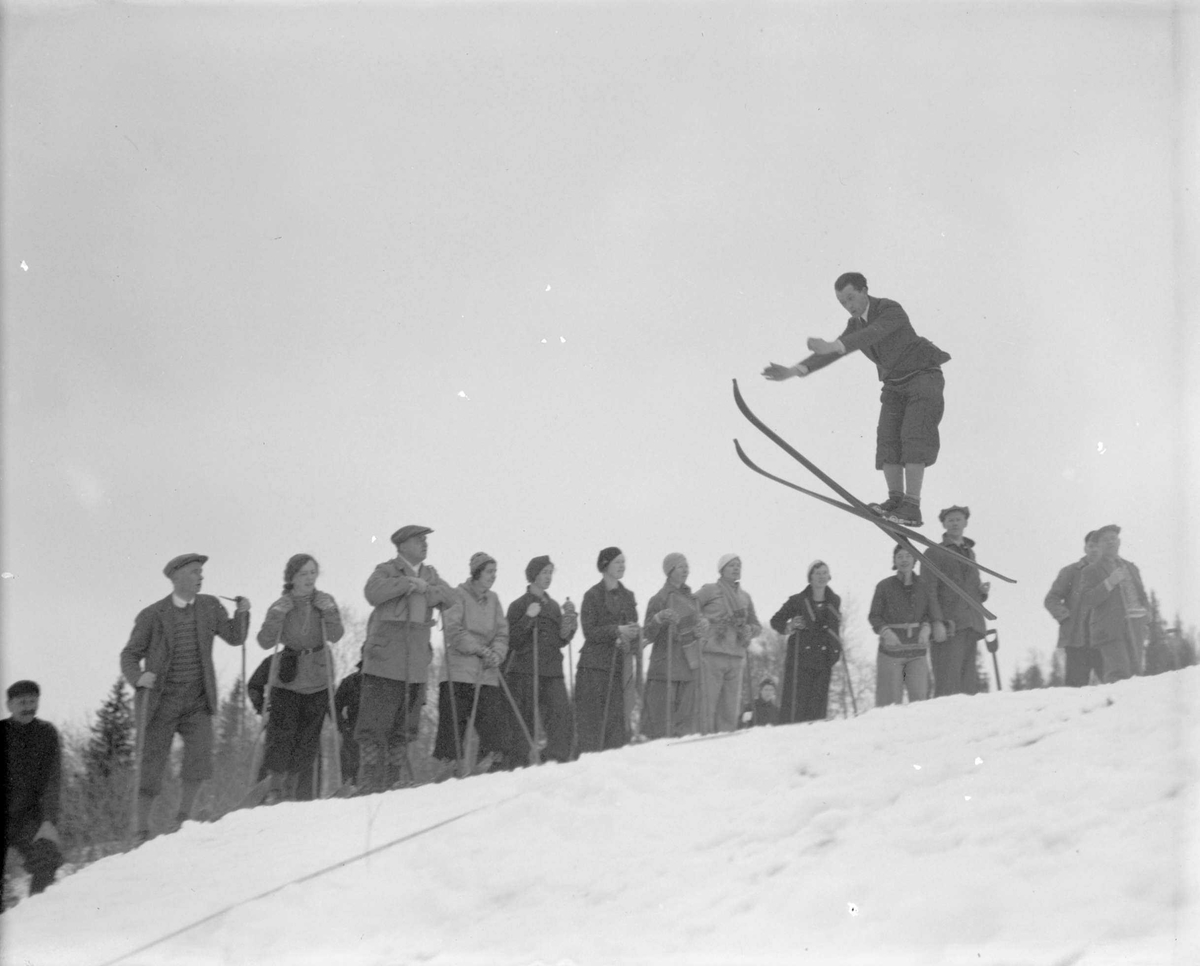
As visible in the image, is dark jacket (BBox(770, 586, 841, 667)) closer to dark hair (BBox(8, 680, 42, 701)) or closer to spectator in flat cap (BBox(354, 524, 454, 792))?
spectator in flat cap (BBox(354, 524, 454, 792))

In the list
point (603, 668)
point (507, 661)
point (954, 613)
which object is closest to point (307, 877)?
point (507, 661)

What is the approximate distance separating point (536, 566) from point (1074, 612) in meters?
2.88

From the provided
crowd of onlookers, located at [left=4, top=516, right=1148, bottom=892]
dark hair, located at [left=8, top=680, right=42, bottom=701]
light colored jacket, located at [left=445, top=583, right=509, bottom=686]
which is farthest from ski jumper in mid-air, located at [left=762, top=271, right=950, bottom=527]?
dark hair, located at [left=8, top=680, right=42, bottom=701]

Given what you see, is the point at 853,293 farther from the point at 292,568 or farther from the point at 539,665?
the point at 292,568

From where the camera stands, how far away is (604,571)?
682 cm

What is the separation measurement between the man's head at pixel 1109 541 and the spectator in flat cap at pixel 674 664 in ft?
7.07

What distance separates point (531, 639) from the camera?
21.5 feet

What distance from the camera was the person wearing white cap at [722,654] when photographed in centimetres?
670

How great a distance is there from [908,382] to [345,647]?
5.88 m

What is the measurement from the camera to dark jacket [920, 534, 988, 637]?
6.83 meters

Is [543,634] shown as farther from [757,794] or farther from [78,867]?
[78,867]

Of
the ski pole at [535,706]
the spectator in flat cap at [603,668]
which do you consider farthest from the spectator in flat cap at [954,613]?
the ski pole at [535,706]

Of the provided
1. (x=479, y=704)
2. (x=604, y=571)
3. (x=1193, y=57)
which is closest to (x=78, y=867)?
(x=479, y=704)

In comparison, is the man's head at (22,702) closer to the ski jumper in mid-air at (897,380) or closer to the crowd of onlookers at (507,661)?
the crowd of onlookers at (507,661)
